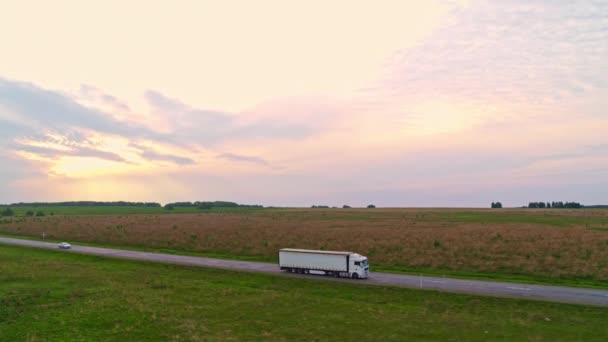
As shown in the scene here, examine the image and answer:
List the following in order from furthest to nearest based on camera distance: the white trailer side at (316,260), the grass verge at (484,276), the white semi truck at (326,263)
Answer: the white trailer side at (316,260) < the white semi truck at (326,263) < the grass verge at (484,276)

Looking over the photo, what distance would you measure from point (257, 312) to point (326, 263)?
50.1 ft

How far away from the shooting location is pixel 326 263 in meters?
41.8

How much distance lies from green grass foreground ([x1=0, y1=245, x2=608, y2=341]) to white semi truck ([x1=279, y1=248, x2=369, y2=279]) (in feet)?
10.5

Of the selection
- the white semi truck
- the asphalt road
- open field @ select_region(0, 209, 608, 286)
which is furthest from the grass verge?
the white semi truck

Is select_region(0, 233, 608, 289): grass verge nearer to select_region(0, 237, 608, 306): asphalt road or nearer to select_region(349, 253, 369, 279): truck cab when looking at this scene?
select_region(0, 237, 608, 306): asphalt road

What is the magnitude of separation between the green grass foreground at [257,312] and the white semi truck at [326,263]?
319 centimetres

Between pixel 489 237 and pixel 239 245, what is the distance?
1616 inches

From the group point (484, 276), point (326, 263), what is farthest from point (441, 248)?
point (326, 263)

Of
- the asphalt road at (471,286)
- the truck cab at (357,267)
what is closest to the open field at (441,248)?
the asphalt road at (471,286)

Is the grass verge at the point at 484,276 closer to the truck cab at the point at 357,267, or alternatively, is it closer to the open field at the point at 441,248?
the open field at the point at 441,248

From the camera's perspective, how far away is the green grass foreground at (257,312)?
22953 mm

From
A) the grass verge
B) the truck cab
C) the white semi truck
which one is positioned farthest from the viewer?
the white semi truck

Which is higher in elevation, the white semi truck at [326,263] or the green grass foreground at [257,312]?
the white semi truck at [326,263]

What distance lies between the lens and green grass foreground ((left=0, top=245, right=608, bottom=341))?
22953 millimetres
